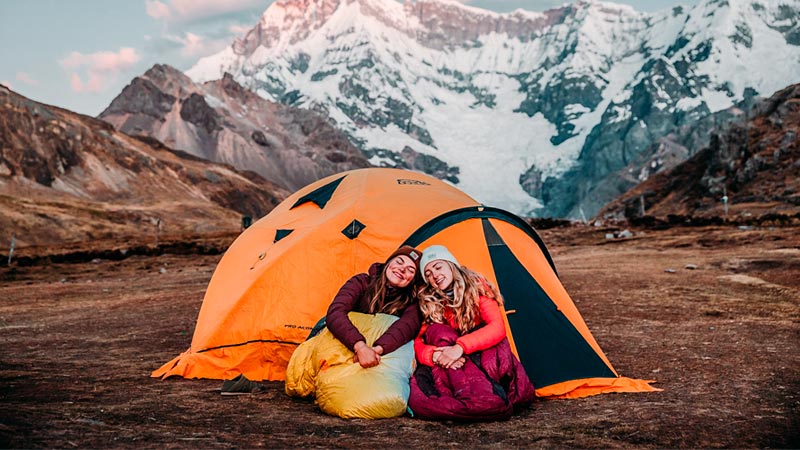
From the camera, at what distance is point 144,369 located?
10.6m

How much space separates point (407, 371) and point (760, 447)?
12.1 feet

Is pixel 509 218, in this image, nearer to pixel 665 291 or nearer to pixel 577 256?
pixel 665 291

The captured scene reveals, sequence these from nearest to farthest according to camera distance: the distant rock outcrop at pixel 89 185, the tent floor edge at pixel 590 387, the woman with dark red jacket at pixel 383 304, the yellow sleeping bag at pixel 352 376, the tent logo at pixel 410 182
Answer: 1. the yellow sleeping bag at pixel 352 376
2. the woman with dark red jacket at pixel 383 304
3. the tent floor edge at pixel 590 387
4. the tent logo at pixel 410 182
5. the distant rock outcrop at pixel 89 185

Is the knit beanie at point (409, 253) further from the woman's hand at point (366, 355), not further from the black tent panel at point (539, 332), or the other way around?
the black tent panel at point (539, 332)

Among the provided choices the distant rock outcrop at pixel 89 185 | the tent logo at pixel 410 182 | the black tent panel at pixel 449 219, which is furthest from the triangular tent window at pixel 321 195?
the distant rock outcrop at pixel 89 185

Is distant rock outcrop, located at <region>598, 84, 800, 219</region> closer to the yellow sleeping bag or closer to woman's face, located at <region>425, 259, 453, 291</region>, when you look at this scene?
woman's face, located at <region>425, 259, 453, 291</region>

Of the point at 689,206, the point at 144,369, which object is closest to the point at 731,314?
the point at 144,369

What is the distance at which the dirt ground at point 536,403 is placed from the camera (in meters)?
6.26

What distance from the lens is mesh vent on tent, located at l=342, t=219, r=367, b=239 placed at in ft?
36.6

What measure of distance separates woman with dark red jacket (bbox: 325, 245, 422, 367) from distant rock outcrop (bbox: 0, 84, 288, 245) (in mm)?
77006

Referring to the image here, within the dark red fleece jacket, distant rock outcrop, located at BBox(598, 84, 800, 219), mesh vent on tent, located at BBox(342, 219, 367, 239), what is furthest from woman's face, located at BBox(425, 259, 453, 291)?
distant rock outcrop, located at BBox(598, 84, 800, 219)

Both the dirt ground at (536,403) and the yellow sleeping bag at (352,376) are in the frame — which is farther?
the yellow sleeping bag at (352,376)

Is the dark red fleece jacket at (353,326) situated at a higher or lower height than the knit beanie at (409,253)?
lower

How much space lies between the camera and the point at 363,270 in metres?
11.1
